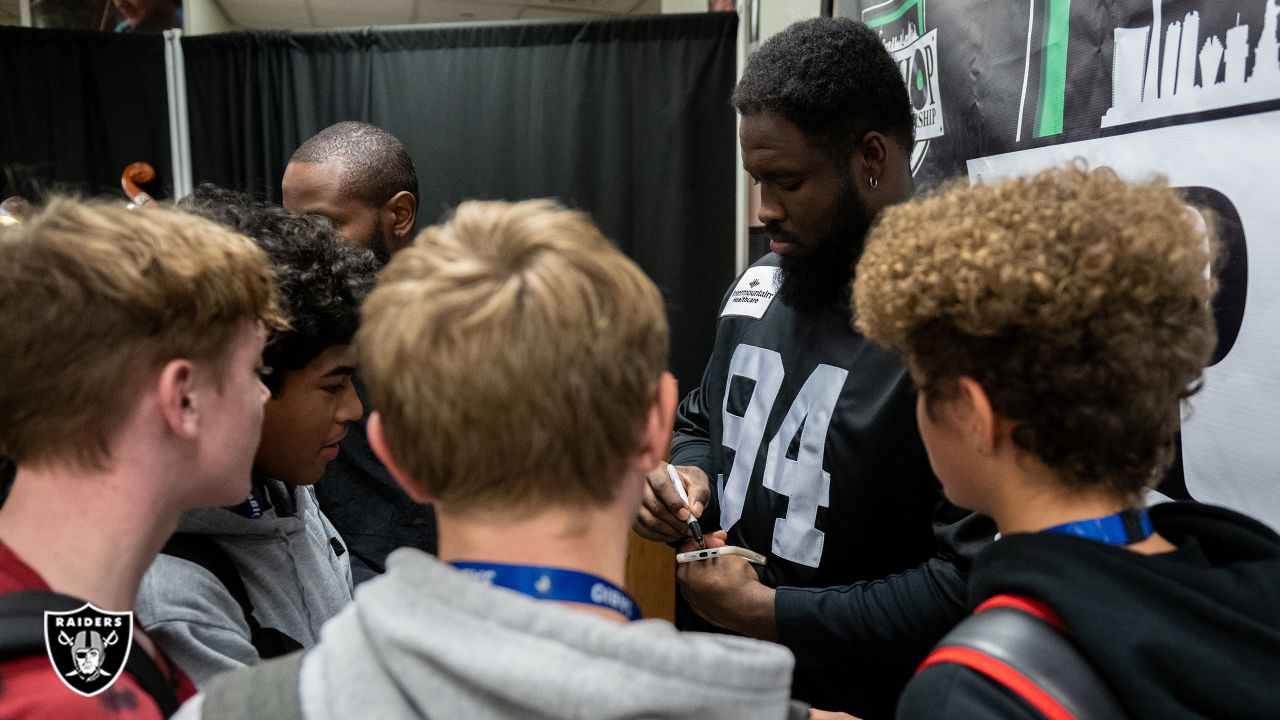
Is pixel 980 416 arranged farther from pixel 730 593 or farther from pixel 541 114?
pixel 541 114

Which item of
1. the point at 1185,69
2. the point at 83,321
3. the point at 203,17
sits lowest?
the point at 83,321

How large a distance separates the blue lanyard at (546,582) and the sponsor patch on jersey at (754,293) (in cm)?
102

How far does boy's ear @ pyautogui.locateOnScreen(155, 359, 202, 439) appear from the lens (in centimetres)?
77

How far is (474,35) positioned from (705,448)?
252 centimetres

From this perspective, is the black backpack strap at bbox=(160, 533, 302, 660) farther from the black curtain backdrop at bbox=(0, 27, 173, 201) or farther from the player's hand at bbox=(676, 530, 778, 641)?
the black curtain backdrop at bbox=(0, 27, 173, 201)

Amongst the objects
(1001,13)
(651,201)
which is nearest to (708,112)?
(651,201)

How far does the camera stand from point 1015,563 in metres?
0.68

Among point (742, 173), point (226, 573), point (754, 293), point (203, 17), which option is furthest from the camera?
point (203, 17)

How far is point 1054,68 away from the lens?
1.35 metres

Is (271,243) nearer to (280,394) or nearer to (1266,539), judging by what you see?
(280,394)

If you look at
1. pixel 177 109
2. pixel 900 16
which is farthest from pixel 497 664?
pixel 177 109

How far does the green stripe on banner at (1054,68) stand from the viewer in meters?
1.32

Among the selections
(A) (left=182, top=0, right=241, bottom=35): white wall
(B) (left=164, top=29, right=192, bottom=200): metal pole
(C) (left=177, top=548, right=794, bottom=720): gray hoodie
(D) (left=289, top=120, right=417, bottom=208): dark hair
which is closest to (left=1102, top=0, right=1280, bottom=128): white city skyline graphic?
(C) (left=177, top=548, right=794, bottom=720): gray hoodie

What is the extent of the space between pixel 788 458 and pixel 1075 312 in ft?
2.29
